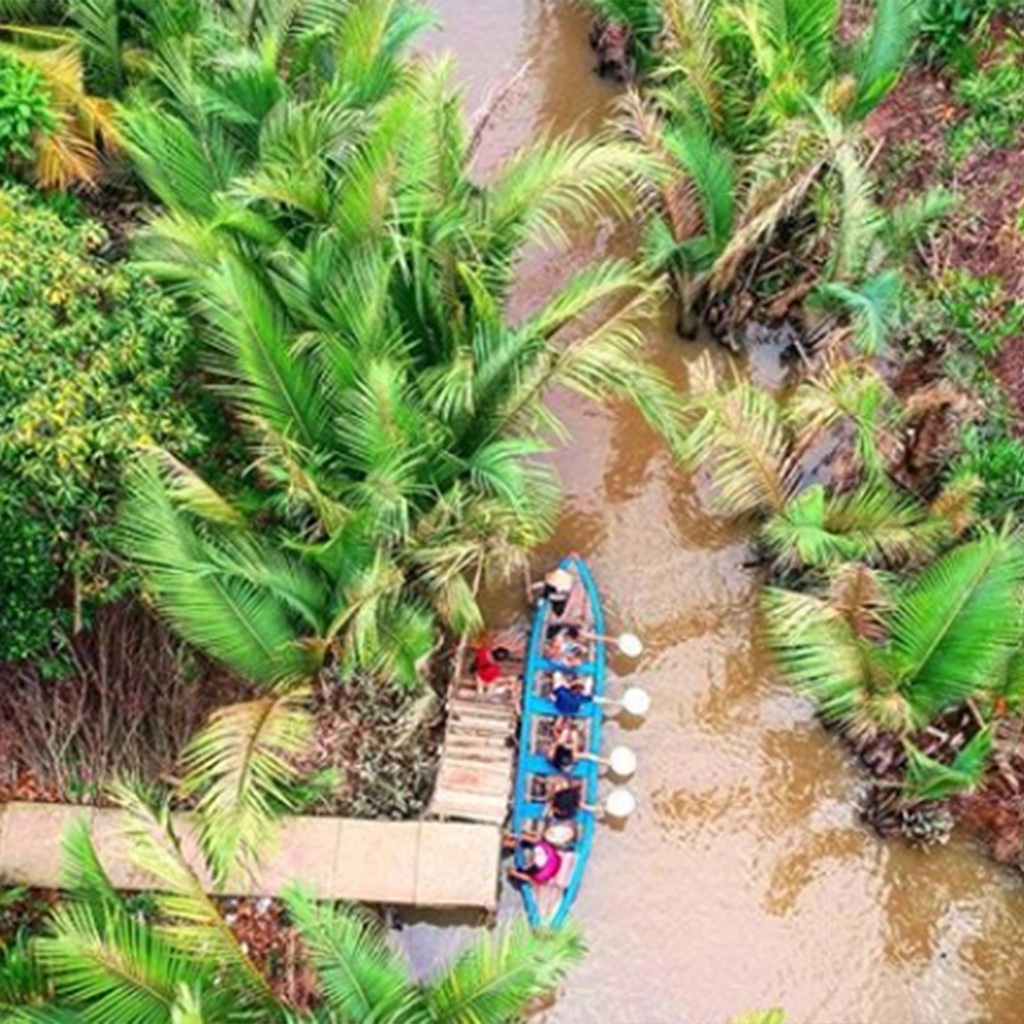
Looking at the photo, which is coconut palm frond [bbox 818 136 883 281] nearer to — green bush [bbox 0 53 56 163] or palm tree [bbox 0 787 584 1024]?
green bush [bbox 0 53 56 163]

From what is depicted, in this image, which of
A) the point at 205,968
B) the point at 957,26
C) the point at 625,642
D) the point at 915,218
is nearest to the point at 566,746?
the point at 625,642

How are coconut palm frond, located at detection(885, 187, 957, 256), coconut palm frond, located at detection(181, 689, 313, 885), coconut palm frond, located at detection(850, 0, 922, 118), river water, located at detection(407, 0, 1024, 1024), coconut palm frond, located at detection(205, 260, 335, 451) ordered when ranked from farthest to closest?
coconut palm frond, located at detection(850, 0, 922, 118)
coconut palm frond, located at detection(885, 187, 957, 256)
river water, located at detection(407, 0, 1024, 1024)
coconut palm frond, located at detection(205, 260, 335, 451)
coconut palm frond, located at detection(181, 689, 313, 885)

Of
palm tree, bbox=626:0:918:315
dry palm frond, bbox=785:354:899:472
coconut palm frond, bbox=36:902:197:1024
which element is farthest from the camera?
palm tree, bbox=626:0:918:315

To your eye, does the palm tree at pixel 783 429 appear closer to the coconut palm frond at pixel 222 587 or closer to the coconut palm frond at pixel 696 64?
the coconut palm frond at pixel 696 64

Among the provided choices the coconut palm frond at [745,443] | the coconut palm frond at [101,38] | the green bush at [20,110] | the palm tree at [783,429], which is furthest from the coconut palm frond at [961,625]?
the coconut palm frond at [101,38]

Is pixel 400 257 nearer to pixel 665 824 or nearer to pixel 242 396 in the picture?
pixel 242 396

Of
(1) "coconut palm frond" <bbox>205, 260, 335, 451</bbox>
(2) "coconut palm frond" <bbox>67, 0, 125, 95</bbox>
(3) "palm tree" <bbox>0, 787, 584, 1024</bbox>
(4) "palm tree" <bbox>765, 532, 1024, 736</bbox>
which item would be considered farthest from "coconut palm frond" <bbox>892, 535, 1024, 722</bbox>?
(2) "coconut palm frond" <bbox>67, 0, 125, 95</bbox>
